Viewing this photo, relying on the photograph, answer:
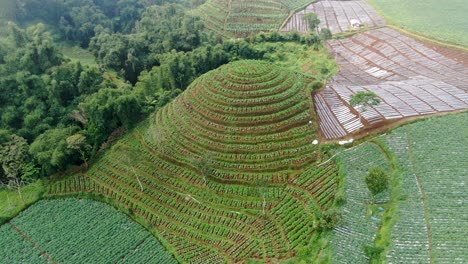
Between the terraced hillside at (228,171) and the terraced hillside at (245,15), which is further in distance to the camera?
the terraced hillside at (245,15)

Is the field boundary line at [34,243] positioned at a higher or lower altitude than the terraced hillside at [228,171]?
lower

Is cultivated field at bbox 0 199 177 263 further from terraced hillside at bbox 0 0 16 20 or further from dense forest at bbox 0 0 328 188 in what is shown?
terraced hillside at bbox 0 0 16 20

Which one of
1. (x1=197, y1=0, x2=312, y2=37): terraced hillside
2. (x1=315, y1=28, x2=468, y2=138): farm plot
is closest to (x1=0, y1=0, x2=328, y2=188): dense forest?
(x1=197, y1=0, x2=312, y2=37): terraced hillside

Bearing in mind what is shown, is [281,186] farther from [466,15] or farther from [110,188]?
[466,15]

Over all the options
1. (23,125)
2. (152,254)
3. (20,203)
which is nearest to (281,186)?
(152,254)

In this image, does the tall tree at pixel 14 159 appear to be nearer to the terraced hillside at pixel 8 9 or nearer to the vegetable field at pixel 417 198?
the vegetable field at pixel 417 198

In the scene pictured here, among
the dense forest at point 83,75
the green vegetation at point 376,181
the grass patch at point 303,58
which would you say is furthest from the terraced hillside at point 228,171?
the grass patch at point 303,58
